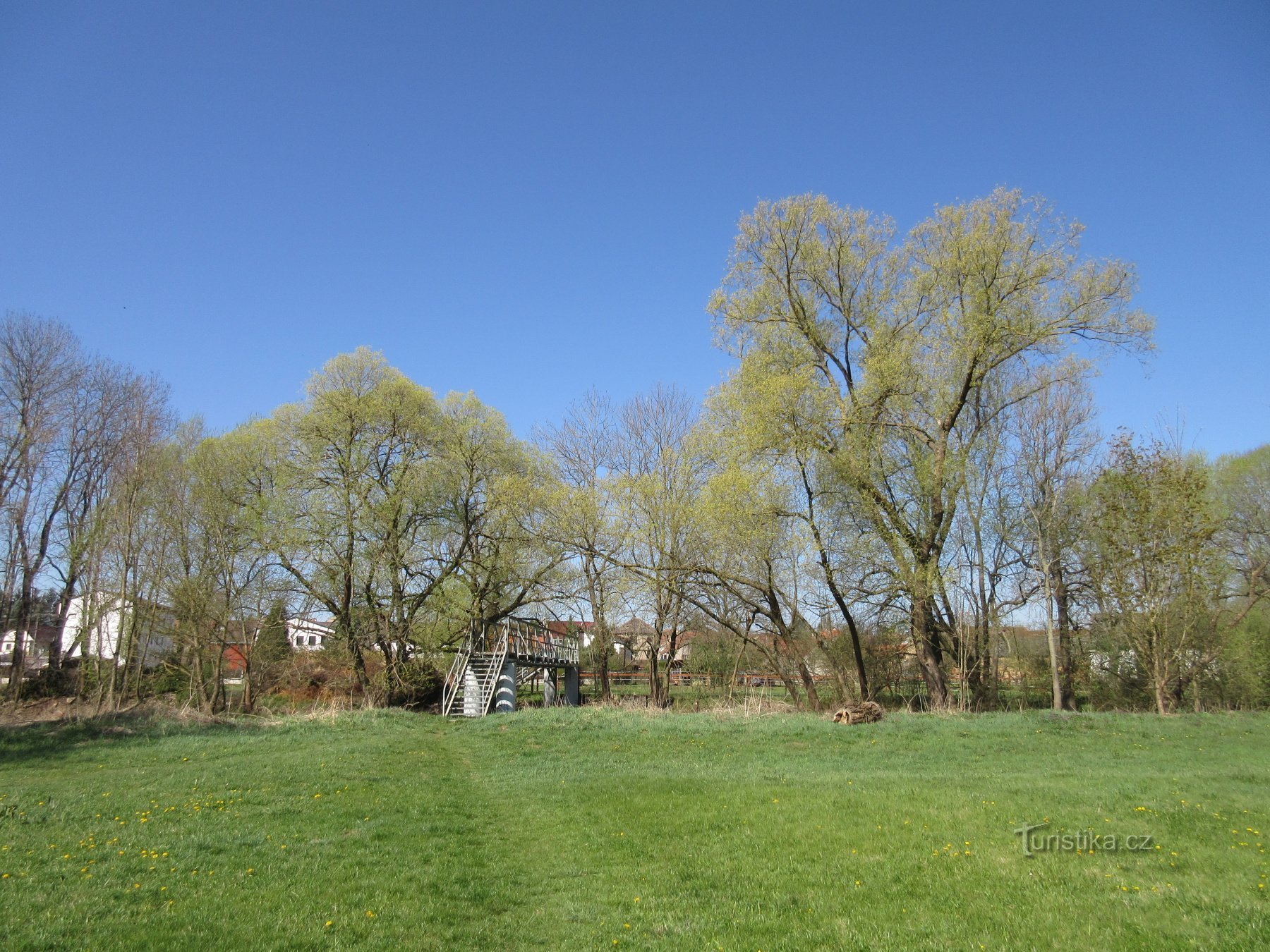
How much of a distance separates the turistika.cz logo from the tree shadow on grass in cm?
1610

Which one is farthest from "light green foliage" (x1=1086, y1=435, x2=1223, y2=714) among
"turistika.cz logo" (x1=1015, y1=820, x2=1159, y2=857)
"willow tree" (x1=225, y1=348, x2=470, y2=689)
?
"willow tree" (x1=225, y1=348, x2=470, y2=689)

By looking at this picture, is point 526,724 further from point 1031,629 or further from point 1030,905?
point 1031,629

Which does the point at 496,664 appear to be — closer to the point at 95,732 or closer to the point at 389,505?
the point at 389,505

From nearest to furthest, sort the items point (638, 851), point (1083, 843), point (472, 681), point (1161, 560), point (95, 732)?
point (1083, 843)
point (638, 851)
point (95, 732)
point (1161, 560)
point (472, 681)

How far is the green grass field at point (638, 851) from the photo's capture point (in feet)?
16.4

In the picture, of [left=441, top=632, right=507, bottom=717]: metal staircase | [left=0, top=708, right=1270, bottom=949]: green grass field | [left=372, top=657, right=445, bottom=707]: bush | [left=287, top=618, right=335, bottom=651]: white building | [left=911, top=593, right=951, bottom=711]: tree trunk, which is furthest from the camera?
[left=287, top=618, right=335, bottom=651]: white building

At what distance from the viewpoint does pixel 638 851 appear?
7.29m

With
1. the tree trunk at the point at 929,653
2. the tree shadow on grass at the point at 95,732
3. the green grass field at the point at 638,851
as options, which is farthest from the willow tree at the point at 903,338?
the tree shadow on grass at the point at 95,732

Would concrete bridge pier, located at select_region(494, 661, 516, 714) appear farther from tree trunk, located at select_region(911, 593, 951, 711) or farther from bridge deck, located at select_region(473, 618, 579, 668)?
tree trunk, located at select_region(911, 593, 951, 711)

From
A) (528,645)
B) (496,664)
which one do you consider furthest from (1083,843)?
(528,645)

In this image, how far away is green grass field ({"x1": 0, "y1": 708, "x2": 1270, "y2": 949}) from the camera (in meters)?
5.01

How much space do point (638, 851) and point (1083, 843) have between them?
418 centimetres

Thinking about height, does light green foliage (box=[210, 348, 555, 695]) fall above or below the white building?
above

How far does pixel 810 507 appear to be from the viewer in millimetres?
21234
